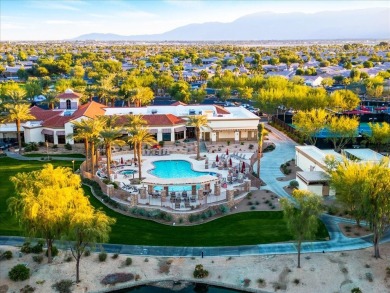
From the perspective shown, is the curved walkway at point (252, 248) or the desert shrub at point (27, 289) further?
the curved walkway at point (252, 248)

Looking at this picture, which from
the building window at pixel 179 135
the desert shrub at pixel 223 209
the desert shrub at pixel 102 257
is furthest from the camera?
the building window at pixel 179 135

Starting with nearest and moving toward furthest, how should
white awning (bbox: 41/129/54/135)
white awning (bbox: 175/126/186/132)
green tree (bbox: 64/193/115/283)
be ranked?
green tree (bbox: 64/193/115/283) → white awning (bbox: 41/129/54/135) → white awning (bbox: 175/126/186/132)

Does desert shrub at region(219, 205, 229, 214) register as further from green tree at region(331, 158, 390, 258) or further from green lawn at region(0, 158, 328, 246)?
green tree at region(331, 158, 390, 258)

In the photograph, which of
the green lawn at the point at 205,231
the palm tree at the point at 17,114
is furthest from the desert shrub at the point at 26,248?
the palm tree at the point at 17,114

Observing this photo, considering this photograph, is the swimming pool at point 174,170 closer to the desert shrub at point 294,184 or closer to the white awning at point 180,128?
the desert shrub at point 294,184

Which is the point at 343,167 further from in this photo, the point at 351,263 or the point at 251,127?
the point at 251,127

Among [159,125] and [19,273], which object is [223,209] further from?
[159,125]

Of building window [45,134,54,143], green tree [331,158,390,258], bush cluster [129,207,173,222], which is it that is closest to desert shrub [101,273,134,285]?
bush cluster [129,207,173,222]

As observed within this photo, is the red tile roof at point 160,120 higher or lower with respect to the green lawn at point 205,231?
higher
